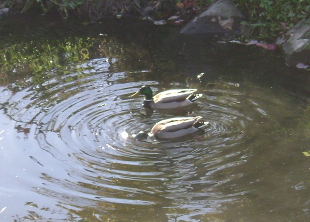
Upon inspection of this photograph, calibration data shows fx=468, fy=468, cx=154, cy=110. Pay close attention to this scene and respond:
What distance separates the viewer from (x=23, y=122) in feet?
A: 19.5

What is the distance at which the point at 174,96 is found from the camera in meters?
6.54

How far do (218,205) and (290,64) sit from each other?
4517 millimetres

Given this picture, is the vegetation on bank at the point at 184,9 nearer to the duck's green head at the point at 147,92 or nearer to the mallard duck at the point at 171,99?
the mallard duck at the point at 171,99

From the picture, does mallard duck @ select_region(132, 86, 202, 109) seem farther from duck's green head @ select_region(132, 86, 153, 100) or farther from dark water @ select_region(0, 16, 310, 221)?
dark water @ select_region(0, 16, 310, 221)

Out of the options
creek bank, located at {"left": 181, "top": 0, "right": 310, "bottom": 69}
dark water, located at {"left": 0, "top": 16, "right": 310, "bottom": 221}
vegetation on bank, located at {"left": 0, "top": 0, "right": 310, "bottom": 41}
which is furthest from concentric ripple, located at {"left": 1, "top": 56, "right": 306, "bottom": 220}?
vegetation on bank, located at {"left": 0, "top": 0, "right": 310, "bottom": 41}

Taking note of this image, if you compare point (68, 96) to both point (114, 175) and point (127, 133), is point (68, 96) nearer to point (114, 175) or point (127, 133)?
point (127, 133)

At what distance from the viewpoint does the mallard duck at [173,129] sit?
18.2 feet

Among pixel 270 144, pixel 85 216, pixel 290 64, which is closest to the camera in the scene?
pixel 85 216

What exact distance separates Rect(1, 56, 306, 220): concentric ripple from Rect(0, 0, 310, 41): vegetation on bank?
2.73m

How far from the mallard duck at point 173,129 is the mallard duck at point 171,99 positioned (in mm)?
865

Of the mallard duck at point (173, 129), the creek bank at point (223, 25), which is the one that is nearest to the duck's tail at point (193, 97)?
the mallard duck at point (173, 129)

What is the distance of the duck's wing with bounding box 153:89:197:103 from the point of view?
655cm

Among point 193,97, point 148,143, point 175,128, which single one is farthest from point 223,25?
point 148,143

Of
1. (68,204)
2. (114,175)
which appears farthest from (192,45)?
(68,204)
